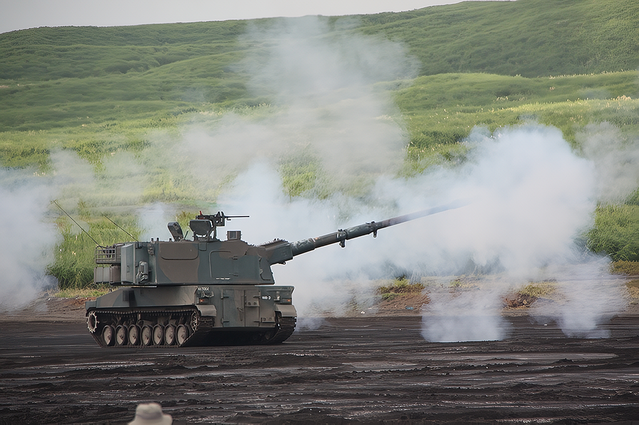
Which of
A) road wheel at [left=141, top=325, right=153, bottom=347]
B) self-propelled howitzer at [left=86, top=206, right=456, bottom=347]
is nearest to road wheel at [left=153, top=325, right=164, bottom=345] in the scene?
self-propelled howitzer at [left=86, top=206, right=456, bottom=347]

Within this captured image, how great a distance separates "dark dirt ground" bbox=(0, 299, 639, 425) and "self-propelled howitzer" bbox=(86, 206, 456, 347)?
1017mm

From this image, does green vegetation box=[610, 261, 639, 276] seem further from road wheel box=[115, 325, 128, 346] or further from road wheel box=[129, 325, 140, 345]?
road wheel box=[115, 325, 128, 346]

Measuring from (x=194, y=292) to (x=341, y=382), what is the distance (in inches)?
373

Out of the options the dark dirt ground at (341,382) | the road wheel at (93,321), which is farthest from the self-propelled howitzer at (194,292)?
the dark dirt ground at (341,382)

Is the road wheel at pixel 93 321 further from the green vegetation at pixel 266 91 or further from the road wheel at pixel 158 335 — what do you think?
the green vegetation at pixel 266 91

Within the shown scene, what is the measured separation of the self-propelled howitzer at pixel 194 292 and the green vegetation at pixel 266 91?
944 inches

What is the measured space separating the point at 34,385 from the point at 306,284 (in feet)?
75.0

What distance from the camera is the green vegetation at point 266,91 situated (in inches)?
2183

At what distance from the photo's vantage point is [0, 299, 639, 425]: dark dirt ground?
11.0 m

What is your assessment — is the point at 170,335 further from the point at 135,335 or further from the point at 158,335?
the point at 135,335

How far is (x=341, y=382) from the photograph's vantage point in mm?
13938

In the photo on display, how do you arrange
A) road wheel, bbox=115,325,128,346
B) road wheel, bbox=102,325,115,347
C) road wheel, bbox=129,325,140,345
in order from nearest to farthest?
1. road wheel, bbox=129,325,140,345
2. road wheel, bbox=115,325,128,346
3. road wheel, bbox=102,325,115,347

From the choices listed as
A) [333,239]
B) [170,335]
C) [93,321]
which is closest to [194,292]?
[170,335]

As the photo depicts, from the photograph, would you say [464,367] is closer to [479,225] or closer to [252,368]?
[252,368]
